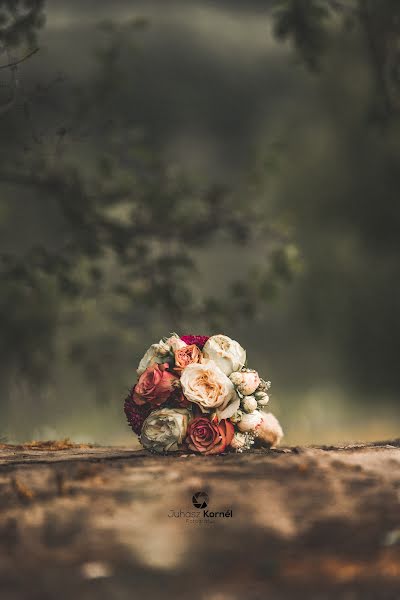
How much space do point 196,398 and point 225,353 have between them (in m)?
0.35

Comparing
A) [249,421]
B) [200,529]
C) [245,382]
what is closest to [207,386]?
[245,382]

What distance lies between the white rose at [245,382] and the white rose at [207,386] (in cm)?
5

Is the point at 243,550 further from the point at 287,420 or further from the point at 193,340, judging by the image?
the point at 287,420

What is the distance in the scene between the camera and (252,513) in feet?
12.9

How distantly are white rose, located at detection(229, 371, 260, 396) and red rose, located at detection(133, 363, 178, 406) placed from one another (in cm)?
32

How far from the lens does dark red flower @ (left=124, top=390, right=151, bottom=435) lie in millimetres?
4582

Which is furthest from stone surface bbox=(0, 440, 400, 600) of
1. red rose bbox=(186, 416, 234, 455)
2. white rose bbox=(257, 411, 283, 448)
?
white rose bbox=(257, 411, 283, 448)

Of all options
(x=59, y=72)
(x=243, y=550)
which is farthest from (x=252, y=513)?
(x=59, y=72)

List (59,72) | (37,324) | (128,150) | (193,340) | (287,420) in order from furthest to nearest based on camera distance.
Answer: (287,420)
(128,150)
(37,324)
(59,72)
(193,340)

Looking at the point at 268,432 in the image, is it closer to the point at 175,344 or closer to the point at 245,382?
the point at 245,382

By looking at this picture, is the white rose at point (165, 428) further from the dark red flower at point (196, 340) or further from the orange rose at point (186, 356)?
the dark red flower at point (196, 340)

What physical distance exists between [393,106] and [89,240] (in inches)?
128

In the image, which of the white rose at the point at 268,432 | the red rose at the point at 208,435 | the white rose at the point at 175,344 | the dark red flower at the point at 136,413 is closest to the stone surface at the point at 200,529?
the red rose at the point at 208,435

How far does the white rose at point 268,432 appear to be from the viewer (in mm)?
4938
